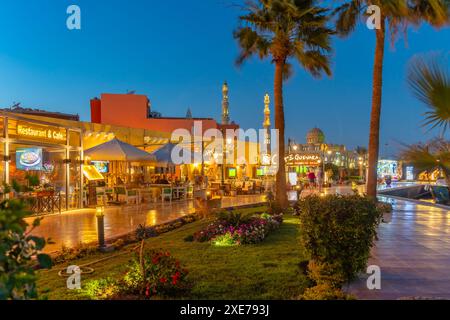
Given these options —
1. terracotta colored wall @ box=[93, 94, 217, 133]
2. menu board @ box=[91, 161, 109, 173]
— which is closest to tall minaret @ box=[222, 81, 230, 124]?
terracotta colored wall @ box=[93, 94, 217, 133]

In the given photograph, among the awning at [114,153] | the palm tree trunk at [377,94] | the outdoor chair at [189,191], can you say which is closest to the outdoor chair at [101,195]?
the awning at [114,153]

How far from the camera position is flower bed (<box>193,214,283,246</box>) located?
9086 millimetres

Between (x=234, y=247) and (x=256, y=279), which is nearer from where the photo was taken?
(x=256, y=279)

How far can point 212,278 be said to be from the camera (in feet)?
20.6

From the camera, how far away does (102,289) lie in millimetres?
5336

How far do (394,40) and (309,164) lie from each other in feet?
56.8

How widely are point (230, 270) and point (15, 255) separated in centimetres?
490

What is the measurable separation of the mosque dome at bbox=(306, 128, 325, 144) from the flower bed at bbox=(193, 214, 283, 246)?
330ft

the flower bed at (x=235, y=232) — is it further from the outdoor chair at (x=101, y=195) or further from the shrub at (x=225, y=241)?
the outdoor chair at (x=101, y=195)

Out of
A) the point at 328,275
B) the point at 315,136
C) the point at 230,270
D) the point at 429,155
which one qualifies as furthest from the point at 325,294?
the point at 315,136

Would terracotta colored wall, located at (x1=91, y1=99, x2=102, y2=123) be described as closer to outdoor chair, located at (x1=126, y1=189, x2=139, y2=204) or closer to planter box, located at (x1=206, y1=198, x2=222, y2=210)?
outdoor chair, located at (x1=126, y1=189, x2=139, y2=204)

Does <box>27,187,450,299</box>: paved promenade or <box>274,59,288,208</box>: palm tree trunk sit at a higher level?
<box>274,59,288,208</box>: palm tree trunk
